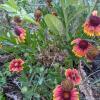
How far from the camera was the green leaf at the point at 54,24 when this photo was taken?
1.83 metres

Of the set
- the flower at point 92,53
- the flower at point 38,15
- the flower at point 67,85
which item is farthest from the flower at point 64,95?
the flower at point 38,15

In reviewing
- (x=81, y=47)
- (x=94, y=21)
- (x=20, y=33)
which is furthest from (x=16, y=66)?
(x=94, y=21)

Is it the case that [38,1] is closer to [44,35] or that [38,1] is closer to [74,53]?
[44,35]

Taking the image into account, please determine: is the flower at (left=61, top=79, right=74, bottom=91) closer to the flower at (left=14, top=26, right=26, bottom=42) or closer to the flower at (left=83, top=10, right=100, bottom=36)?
the flower at (left=83, top=10, right=100, bottom=36)

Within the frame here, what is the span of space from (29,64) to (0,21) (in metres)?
0.63

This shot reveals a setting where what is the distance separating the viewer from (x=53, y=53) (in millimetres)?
1918

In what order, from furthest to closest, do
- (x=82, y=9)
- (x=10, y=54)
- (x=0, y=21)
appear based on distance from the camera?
(x=0, y=21) < (x=10, y=54) < (x=82, y=9)

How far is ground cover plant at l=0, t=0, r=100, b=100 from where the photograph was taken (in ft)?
5.75

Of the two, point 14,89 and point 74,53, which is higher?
point 74,53

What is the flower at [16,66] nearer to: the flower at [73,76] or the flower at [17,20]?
the flower at [73,76]

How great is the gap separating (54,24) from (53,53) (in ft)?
0.51

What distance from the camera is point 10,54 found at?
2.06 metres

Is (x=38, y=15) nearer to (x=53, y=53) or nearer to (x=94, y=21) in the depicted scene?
(x=53, y=53)

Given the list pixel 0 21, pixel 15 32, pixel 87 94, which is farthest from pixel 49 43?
pixel 0 21
